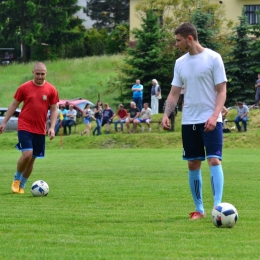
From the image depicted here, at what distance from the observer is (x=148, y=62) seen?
1911 inches

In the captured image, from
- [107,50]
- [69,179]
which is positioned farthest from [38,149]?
[107,50]

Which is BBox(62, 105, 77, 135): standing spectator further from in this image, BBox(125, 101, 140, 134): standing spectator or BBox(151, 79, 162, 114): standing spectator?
BBox(151, 79, 162, 114): standing spectator

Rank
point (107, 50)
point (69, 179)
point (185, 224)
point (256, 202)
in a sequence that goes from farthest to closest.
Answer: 1. point (107, 50)
2. point (69, 179)
3. point (256, 202)
4. point (185, 224)

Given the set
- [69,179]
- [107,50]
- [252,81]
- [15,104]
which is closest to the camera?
[15,104]

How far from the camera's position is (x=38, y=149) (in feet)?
42.3

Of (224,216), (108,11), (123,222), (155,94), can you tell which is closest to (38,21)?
(108,11)

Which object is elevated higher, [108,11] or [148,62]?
[108,11]

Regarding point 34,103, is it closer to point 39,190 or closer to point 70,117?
point 39,190

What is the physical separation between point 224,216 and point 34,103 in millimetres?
5169

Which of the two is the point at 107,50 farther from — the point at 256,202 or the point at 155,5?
the point at 256,202

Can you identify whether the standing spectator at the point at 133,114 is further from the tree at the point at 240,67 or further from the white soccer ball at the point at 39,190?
the white soccer ball at the point at 39,190

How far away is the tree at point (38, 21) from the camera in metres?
75.3

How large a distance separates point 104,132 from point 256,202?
91.8 ft

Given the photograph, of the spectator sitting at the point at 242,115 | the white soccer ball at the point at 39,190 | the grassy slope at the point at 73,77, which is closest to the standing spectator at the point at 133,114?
the spectator sitting at the point at 242,115
